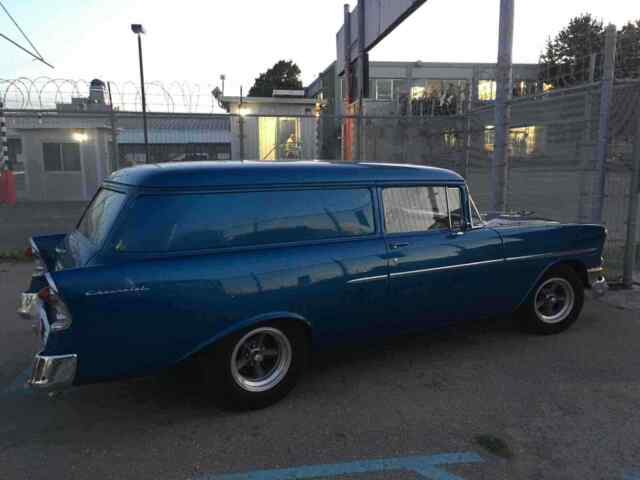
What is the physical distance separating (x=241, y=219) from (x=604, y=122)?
17.1 ft

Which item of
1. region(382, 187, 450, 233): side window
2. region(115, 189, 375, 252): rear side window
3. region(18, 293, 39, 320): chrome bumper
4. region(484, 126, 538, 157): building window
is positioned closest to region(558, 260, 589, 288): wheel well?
region(382, 187, 450, 233): side window

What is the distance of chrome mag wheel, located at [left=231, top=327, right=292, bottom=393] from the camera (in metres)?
3.47

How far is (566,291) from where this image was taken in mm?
5113

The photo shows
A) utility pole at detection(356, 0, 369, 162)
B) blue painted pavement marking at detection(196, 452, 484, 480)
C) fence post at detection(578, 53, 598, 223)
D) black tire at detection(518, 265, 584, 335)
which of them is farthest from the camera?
utility pole at detection(356, 0, 369, 162)

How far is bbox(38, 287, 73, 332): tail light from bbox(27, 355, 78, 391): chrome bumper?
17cm

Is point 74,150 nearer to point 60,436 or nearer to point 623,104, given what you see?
point 60,436

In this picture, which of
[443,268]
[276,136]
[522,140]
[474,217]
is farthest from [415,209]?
[276,136]

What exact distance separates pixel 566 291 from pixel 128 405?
13.7 feet

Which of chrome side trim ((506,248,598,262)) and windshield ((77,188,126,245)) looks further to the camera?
chrome side trim ((506,248,598,262))

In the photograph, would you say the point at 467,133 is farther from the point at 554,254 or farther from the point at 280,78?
the point at 280,78

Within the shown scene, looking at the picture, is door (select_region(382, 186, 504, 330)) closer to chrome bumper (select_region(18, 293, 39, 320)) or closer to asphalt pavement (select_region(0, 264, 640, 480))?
asphalt pavement (select_region(0, 264, 640, 480))

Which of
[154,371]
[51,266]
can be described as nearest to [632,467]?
[154,371]

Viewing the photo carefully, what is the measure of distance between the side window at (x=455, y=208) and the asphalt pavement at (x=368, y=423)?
1169 millimetres

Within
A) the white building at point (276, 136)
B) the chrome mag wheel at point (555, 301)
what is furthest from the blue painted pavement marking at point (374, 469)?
the white building at point (276, 136)
